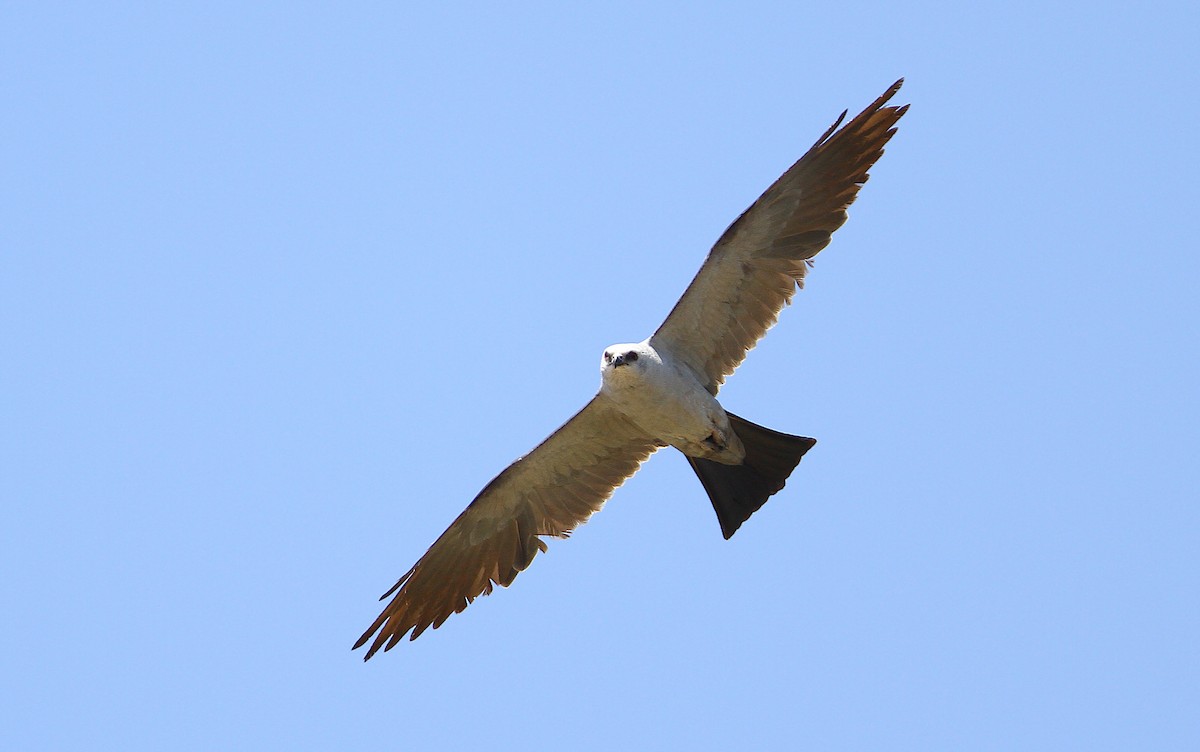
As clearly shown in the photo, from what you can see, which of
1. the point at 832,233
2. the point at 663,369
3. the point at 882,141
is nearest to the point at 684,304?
the point at 663,369

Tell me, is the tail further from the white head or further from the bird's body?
the white head

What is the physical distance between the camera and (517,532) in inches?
534

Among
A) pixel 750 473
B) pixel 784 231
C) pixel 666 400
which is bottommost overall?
pixel 750 473

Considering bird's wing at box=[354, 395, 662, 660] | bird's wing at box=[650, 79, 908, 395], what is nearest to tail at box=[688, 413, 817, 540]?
bird's wing at box=[354, 395, 662, 660]

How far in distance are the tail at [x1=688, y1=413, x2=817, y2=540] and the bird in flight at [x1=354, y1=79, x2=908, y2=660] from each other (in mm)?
11

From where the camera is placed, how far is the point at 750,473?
510 inches

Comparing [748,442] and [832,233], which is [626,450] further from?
[832,233]

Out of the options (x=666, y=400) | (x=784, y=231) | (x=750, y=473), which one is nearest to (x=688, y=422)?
(x=666, y=400)

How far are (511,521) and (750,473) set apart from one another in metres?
2.36

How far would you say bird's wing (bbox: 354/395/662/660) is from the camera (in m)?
13.2

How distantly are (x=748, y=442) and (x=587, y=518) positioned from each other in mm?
1768

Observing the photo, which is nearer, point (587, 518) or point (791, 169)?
point (791, 169)

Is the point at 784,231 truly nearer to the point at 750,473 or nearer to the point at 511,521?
the point at 750,473

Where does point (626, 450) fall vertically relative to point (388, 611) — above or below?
above
